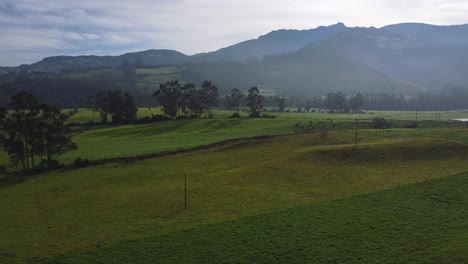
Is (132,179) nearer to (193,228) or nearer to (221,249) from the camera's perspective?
(193,228)

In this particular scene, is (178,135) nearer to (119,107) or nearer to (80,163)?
(80,163)

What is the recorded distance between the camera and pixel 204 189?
5225cm

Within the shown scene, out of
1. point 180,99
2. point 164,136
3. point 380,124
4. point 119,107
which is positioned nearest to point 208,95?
point 180,99

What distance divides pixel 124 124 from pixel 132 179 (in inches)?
3582

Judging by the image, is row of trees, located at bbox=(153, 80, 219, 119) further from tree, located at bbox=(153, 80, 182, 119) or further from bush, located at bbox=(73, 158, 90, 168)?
bush, located at bbox=(73, 158, 90, 168)

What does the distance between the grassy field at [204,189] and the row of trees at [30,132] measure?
9.66 metres

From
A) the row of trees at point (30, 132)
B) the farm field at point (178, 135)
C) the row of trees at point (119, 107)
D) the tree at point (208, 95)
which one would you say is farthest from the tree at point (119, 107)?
the row of trees at point (30, 132)

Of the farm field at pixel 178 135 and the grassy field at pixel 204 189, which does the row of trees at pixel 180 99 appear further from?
the grassy field at pixel 204 189

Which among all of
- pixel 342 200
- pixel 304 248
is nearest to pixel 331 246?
pixel 304 248

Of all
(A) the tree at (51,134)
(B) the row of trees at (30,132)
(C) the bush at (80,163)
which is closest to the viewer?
(C) the bush at (80,163)

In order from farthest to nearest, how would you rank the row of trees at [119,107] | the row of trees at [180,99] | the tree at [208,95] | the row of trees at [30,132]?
the tree at [208,95]
the row of trees at [180,99]
the row of trees at [119,107]
the row of trees at [30,132]

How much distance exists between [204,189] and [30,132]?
131ft

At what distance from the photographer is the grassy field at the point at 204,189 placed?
35781 millimetres

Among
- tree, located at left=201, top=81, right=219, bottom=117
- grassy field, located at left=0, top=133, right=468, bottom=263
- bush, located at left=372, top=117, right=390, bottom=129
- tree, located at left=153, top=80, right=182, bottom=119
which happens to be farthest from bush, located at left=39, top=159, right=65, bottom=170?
tree, located at left=201, top=81, right=219, bottom=117
